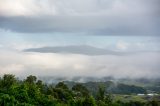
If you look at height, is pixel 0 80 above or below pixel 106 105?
above

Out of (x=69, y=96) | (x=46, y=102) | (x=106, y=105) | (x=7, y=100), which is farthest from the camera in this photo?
(x=69, y=96)

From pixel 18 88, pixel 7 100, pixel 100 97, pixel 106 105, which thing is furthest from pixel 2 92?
pixel 100 97

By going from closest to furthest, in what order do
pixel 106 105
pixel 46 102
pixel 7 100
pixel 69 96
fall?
pixel 7 100
pixel 46 102
pixel 106 105
pixel 69 96

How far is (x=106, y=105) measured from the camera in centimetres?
16975

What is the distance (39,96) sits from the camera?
153625mm

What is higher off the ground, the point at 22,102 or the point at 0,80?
the point at 0,80

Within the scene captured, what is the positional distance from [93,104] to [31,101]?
23329 millimetres

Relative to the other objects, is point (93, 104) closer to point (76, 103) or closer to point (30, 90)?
point (76, 103)

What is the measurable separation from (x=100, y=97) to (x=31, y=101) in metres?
57.3

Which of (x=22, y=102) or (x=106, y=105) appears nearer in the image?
(x=22, y=102)

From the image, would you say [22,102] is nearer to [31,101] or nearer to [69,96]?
[31,101]

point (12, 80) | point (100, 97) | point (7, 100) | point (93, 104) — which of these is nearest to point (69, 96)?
point (100, 97)

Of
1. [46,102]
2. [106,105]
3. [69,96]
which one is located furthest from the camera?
[69,96]

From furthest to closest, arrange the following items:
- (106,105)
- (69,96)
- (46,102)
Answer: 1. (69,96)
2. (106,105)
3. (46,102)
